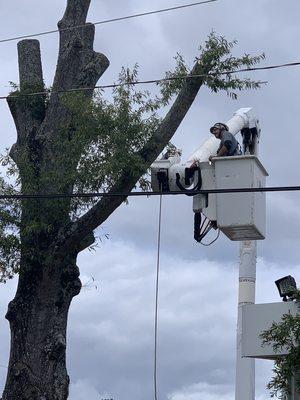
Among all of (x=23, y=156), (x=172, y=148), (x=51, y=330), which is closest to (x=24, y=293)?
(x=51, y=330)

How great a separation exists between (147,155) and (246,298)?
310 inches

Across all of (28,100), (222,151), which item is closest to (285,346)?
(222,151)

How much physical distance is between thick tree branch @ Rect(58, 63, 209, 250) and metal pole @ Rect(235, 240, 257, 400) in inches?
245

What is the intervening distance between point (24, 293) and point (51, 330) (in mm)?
848

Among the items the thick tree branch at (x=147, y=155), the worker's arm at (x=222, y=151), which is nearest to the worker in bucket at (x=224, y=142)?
the worker's arm at (x=222, y=151)

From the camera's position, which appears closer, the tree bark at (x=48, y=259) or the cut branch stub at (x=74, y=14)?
the tree bark at (x=48, y=259)

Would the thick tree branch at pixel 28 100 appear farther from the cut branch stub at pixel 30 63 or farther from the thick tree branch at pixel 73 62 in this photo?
the thick tree branch at pixel 73 62

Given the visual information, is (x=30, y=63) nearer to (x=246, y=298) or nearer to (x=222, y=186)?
(x=222, y=186)

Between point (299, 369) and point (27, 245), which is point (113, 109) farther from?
point (299, 369)

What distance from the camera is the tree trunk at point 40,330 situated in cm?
1980

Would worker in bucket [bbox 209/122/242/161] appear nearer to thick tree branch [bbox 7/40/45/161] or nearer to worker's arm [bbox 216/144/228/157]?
worker's arm [bbox 216/144/228/157]

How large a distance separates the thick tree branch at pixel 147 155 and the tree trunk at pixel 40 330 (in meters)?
0.59

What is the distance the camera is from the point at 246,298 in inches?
1049

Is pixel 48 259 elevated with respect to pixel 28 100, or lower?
lower
